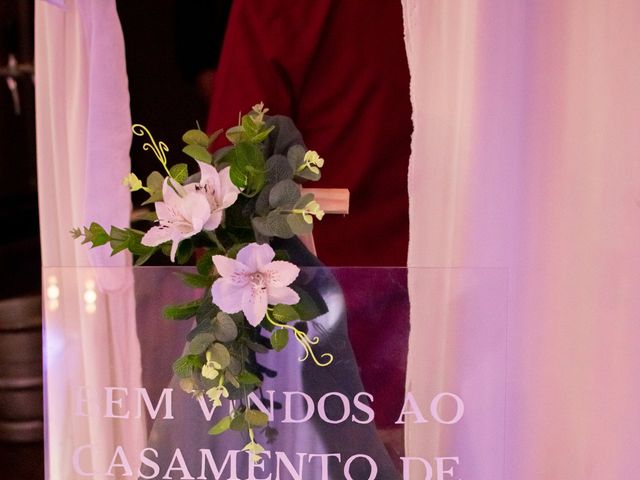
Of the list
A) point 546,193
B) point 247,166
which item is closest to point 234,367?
point 247,166

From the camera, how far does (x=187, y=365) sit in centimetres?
75

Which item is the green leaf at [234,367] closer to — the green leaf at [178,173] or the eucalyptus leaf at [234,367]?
the eucalyptus leaf at [234,367]

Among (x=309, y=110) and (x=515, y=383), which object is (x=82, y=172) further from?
(x=515, y=383)

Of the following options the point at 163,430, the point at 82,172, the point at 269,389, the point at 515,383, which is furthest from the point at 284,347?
the point at 82,172

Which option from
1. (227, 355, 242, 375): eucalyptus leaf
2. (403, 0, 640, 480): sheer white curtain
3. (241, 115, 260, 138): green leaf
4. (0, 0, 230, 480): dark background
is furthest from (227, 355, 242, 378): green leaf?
(0, 0, 230, 480): dark background

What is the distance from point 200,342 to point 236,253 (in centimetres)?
10

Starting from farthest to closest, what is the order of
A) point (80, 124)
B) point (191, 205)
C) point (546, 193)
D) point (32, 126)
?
point (32, 126) < point (80, 124) < point (546, 193) < point (191, 205)

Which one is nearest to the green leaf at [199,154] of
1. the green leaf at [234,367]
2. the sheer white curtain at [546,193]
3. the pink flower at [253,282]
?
the pink flower at [253,282]

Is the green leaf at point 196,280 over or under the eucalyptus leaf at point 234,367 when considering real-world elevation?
over

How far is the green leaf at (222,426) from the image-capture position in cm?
76

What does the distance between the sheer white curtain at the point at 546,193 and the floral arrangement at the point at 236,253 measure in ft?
1.40

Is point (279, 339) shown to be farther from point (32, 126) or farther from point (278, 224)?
point (32, 126)

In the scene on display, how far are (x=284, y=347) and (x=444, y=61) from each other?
0.60 m

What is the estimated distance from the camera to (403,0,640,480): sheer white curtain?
1.09 m
